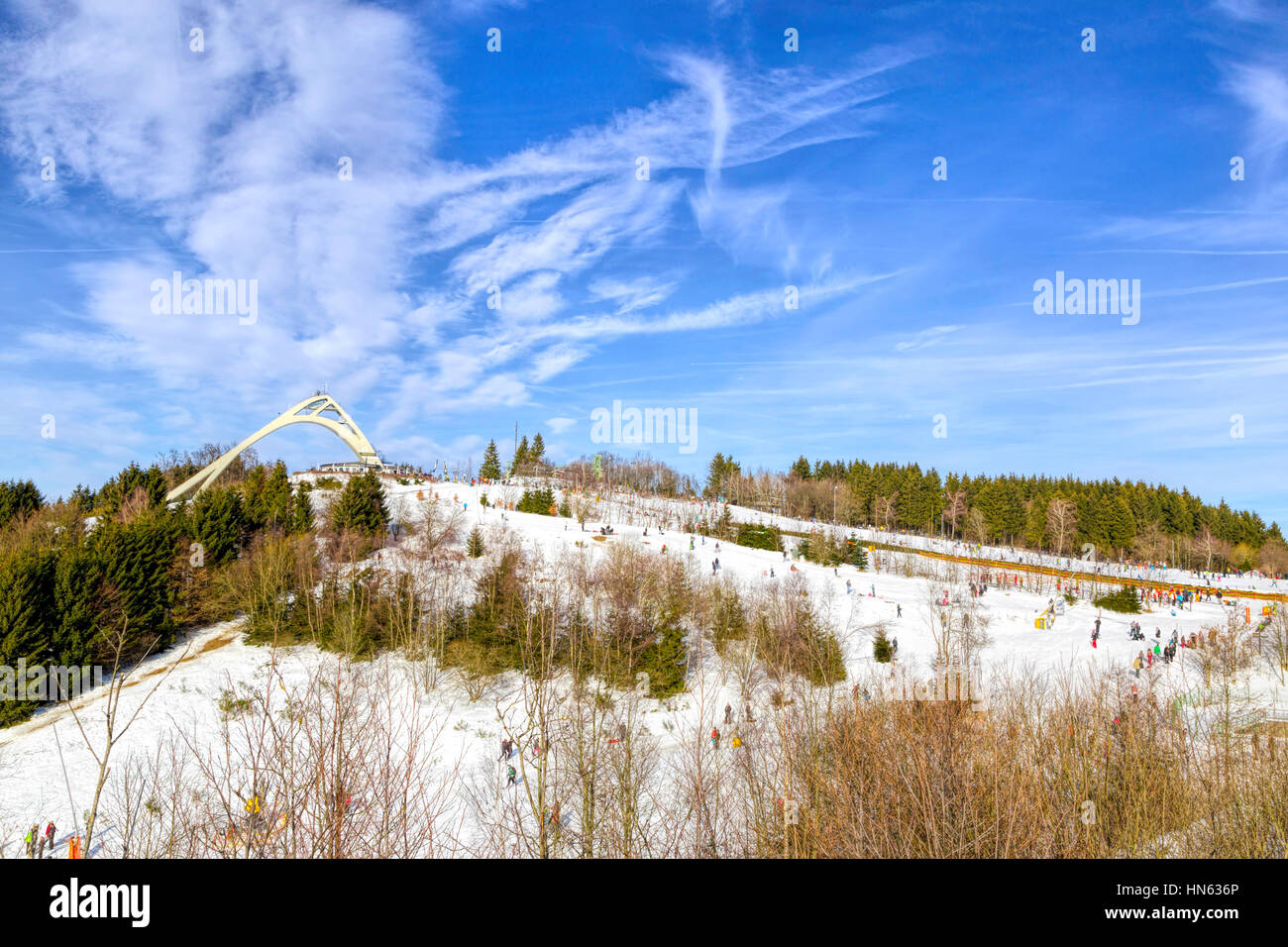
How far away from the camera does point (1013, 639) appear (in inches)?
1609

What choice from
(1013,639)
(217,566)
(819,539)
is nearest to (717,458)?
(819,539)

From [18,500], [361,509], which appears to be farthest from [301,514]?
[18,500]

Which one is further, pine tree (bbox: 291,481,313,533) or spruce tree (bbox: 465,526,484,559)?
spruce tree (bbox: 465,526,484,559)

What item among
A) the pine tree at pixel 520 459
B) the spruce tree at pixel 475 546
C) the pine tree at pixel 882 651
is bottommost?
the pine tree at pixel 882 651

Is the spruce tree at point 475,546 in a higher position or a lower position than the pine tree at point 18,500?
lower

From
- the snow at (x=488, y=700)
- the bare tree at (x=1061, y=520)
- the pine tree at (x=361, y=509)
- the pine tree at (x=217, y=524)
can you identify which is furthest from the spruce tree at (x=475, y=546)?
the bare tree at (x=1061, y=520)

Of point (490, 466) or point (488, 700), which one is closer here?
point (488, 700)

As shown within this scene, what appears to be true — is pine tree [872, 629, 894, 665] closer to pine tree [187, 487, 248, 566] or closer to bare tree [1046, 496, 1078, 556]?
pine tree [187, 487, 248, 566]

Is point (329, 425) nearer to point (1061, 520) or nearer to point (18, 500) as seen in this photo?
point (18, 500)

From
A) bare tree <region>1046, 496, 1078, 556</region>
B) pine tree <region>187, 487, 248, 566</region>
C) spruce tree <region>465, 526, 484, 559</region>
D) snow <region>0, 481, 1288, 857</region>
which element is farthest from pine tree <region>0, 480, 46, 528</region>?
bare tree <region>1046, 496, 1078, 556</region>

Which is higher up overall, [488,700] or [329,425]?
[329,425]

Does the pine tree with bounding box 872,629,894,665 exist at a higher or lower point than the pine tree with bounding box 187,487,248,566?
lower

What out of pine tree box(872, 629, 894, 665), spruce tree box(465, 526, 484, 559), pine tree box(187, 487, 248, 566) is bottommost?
pine tree box(872, 629, 894, 665)

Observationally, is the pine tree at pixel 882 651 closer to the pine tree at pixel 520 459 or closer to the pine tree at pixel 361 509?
the pine tree at pixel 361 509
